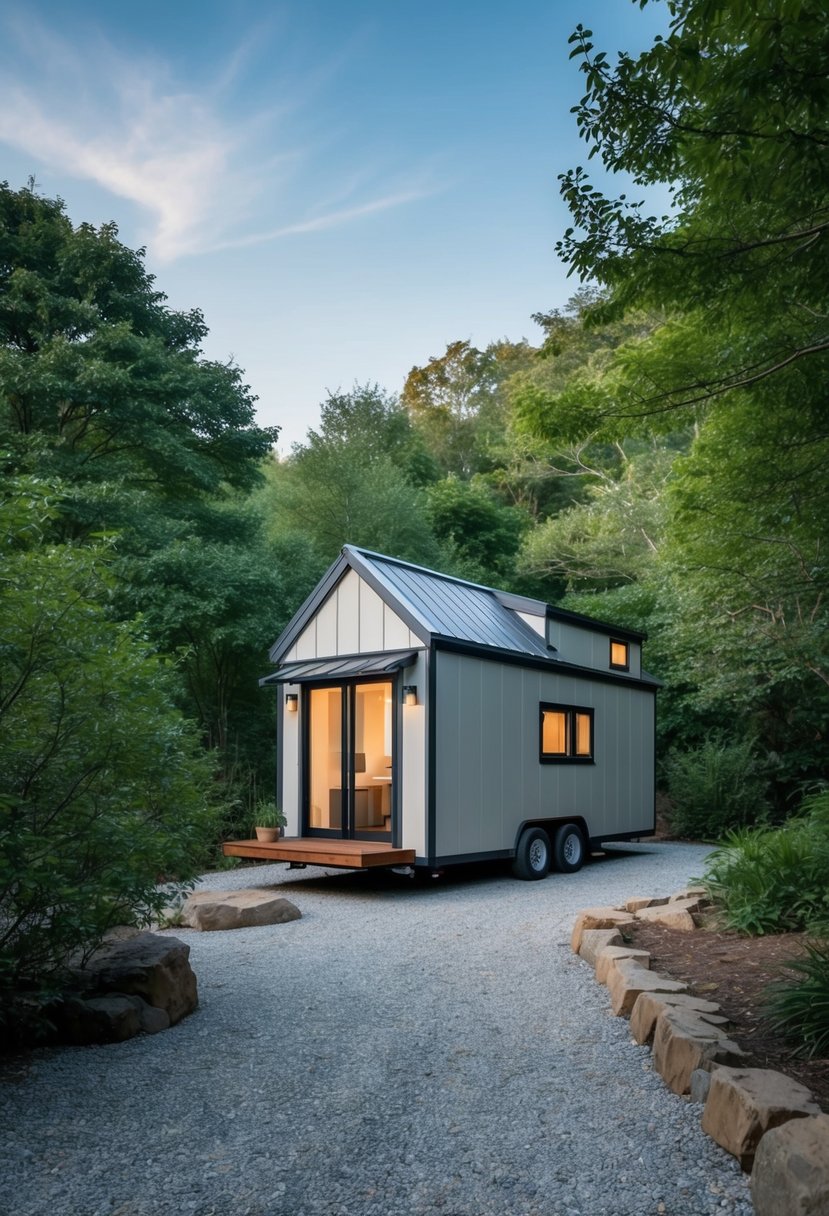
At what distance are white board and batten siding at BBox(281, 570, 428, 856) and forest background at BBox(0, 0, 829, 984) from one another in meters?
1.11

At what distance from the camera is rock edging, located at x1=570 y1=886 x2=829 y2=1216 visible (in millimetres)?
2309

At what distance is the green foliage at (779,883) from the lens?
561cm

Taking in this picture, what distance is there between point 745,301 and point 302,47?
6.54 metres

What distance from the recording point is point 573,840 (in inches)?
435

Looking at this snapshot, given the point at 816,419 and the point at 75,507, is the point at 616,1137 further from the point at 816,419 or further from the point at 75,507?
the point at 75,507

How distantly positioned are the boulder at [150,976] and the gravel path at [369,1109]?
0.52ft

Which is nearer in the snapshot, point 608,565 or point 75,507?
point 75,507

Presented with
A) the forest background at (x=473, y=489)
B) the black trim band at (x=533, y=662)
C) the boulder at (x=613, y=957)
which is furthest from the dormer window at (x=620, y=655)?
Answer: the boulder at (x=613, y=957)

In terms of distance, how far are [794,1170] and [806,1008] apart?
5.07 feet

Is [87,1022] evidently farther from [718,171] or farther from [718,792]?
[718,792]

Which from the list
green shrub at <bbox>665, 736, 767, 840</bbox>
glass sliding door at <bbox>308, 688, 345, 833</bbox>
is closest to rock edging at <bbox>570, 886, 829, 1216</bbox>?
glass sliding door at <bbox>308, 688, 345, 833</bbox>

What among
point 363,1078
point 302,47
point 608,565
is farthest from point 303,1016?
point 608,565

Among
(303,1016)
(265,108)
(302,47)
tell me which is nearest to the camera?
(303,1016)

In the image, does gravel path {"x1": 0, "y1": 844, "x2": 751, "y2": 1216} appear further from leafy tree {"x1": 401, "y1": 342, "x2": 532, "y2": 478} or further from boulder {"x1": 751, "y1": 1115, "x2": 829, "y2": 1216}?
leafy tree {"x1": 401, "y1": 342, "x2": 532, "y2": 478}
